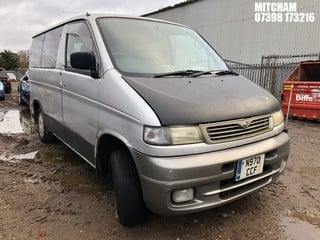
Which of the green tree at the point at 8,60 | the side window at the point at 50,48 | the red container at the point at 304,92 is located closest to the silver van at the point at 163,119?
the side window at the point at 50,48

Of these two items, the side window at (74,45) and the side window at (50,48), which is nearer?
the side window at (74,45)

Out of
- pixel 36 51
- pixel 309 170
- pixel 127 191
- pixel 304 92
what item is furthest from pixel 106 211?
pixel 304 92

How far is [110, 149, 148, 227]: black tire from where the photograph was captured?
2.96 m

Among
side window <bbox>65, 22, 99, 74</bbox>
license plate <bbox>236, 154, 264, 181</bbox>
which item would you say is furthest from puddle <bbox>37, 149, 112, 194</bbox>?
license plate <bbox>236, 154, 264, 181</bbox>

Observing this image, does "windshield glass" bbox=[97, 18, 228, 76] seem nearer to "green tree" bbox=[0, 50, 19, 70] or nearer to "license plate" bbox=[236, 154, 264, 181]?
"license plate" bbox=[236, 154, 264, 181]

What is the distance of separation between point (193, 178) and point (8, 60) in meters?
60.1

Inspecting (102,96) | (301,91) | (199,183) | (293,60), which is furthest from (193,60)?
(293,60)

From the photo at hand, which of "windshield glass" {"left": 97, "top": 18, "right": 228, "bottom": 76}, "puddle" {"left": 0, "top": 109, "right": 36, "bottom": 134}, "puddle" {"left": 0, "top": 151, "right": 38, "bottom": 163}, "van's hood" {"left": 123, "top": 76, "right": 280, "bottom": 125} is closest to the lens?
"van's hood" {"left": 123, "top": 76, "right": 280, "bottom": 125}

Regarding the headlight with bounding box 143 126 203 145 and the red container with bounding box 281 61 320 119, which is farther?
the red container with bounding box 281 61 320 119

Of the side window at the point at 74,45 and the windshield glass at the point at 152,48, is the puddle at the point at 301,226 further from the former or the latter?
the side window at the point at 74,45

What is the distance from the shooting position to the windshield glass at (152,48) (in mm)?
3510

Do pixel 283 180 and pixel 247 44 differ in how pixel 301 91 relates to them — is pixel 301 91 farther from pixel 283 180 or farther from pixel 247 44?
pixel 247 44

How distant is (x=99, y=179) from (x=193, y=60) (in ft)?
6.44

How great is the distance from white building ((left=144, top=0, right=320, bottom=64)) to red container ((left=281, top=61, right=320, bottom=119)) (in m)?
6.20
